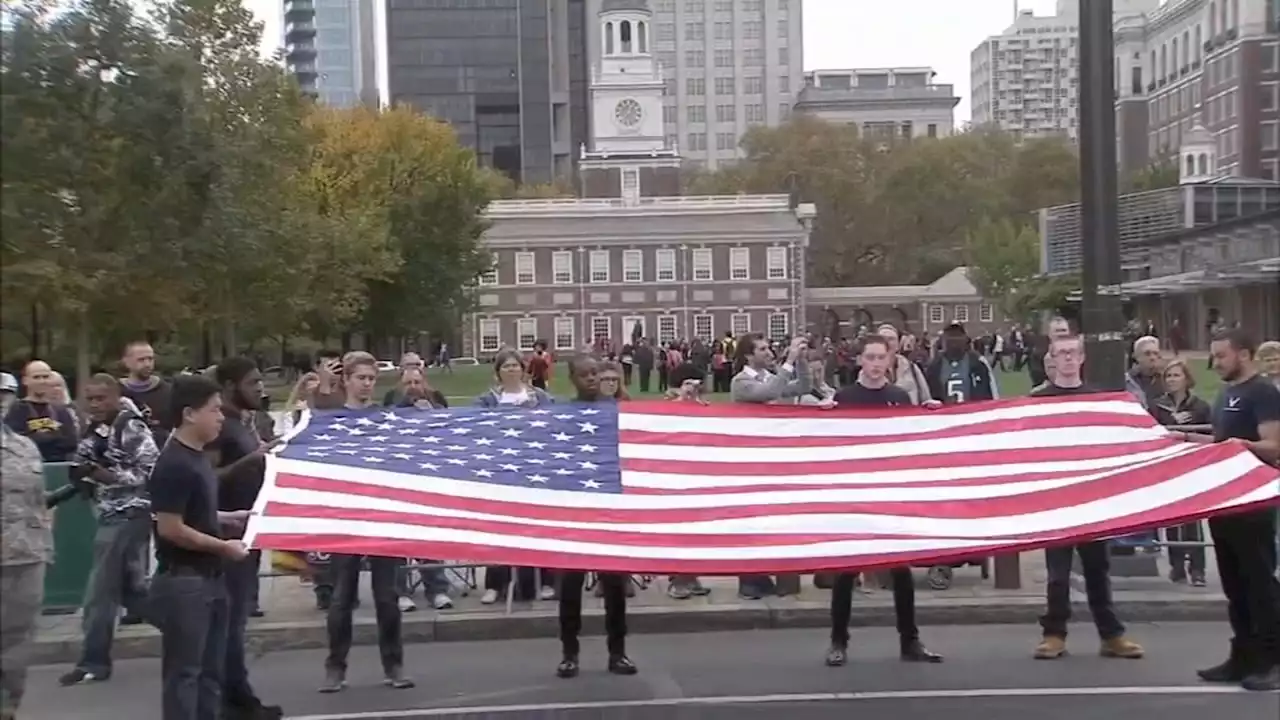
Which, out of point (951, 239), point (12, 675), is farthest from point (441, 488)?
point (951, 239)

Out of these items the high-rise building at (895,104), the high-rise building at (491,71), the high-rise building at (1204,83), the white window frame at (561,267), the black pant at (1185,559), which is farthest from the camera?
the high-rise building at (895,104)

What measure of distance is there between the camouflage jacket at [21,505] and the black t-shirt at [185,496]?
0.52m

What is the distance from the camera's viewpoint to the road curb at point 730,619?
10352mm

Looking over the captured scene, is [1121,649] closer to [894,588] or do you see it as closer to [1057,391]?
[894,588]

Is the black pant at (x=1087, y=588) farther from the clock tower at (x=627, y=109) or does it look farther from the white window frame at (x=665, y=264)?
the clock tower at (x=627, y=109)

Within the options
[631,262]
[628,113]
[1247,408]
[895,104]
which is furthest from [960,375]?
[895,104]

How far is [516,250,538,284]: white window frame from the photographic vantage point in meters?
86.8

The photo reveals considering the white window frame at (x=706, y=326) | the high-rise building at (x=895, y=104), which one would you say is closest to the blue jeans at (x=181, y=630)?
the white window frame at (x=706, y=326)

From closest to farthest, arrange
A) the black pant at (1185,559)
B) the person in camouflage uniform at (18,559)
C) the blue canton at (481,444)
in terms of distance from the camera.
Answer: the person in camouflage uniform at (18,559) < the blue canton at (481,444) < the black pant at (1185,559)

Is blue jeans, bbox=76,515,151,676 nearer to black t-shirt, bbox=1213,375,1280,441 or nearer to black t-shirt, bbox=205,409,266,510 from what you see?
A: black t-shirt, bbox=205,409,266,510

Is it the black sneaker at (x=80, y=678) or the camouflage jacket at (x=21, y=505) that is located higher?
the camouflage jacket at (x=21, y=505)

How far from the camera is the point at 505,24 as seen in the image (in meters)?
155

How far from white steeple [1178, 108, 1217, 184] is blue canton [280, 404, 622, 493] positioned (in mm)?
91172

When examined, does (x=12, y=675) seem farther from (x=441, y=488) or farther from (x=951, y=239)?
(x=951, y=239)
